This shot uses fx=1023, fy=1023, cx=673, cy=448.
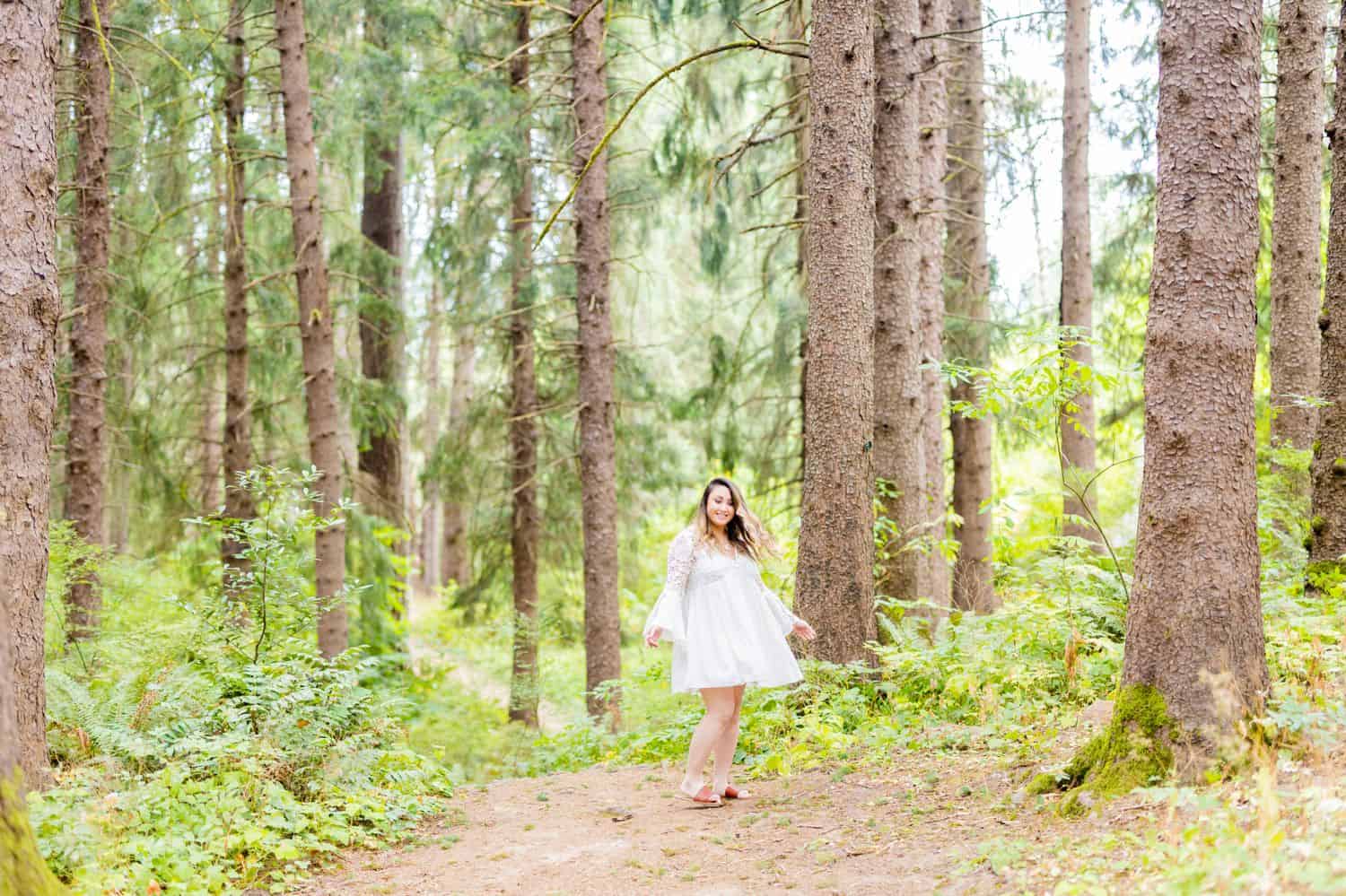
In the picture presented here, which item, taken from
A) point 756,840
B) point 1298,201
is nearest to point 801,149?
point 1298,201

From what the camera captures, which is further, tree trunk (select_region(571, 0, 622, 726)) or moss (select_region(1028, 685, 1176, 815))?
tree trunk (select_region(571, 0, 622, 726))

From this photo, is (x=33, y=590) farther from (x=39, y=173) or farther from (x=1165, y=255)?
(x=1165, y=255)

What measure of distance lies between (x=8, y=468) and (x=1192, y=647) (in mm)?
5559

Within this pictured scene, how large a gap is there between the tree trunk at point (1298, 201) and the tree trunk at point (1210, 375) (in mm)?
5328

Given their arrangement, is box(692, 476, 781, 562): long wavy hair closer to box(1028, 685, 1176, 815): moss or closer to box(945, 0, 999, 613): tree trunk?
box(1028, 685, 1176, 815): moss

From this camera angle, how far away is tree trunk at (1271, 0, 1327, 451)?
908 centimetres

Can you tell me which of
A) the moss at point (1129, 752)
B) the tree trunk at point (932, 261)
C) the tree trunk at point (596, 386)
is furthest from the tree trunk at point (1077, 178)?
the moss at point (1129, 752)

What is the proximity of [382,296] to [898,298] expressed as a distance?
283 inches

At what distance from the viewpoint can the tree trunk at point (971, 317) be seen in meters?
12.7

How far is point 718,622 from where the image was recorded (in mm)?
5980

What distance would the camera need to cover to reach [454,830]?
6.27 m

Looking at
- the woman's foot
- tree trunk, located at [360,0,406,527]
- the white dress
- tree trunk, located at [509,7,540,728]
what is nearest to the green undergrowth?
the woman's foot

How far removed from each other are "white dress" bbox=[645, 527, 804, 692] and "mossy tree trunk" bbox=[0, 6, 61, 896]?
317 centimetres

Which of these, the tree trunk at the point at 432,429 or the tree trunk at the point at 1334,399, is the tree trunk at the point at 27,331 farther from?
the tree trunk at the point at 432,429
